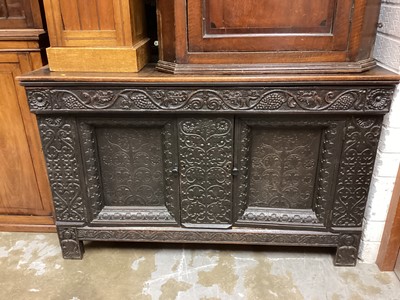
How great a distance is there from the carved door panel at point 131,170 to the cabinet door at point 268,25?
1.28 ft

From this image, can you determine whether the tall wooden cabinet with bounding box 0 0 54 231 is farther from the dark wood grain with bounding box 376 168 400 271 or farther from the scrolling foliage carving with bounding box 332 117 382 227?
the dark wood grain with bounding box 376 168 400 271

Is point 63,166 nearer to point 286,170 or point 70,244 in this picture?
point 70,244

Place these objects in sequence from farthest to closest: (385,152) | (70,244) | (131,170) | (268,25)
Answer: (70,244) < (131,170) < (385,152) < (268,25)

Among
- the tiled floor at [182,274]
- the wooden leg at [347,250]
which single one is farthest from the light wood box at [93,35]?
the wooden leg at [347,250]

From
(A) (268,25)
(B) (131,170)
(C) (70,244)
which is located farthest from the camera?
(C) (70,244)

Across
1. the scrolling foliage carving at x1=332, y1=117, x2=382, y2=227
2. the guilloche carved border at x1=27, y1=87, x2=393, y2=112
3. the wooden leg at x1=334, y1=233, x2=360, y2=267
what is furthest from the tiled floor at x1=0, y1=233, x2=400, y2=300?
the guilloche carved border at x1=27, y1=87, x2=393, y2=112

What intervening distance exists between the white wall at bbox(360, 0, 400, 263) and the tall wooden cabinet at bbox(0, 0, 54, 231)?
1.47 meters

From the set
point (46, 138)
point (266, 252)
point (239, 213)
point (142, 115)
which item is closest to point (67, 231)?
point (46, 138)

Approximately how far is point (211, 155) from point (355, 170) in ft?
2.00

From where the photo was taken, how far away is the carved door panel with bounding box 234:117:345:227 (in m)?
1.48

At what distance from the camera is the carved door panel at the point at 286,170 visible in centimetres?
Answer: 148

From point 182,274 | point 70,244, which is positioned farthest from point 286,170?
point 70,244

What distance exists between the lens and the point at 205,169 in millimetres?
1566

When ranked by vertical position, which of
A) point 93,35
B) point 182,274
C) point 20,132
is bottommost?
point 182,274
